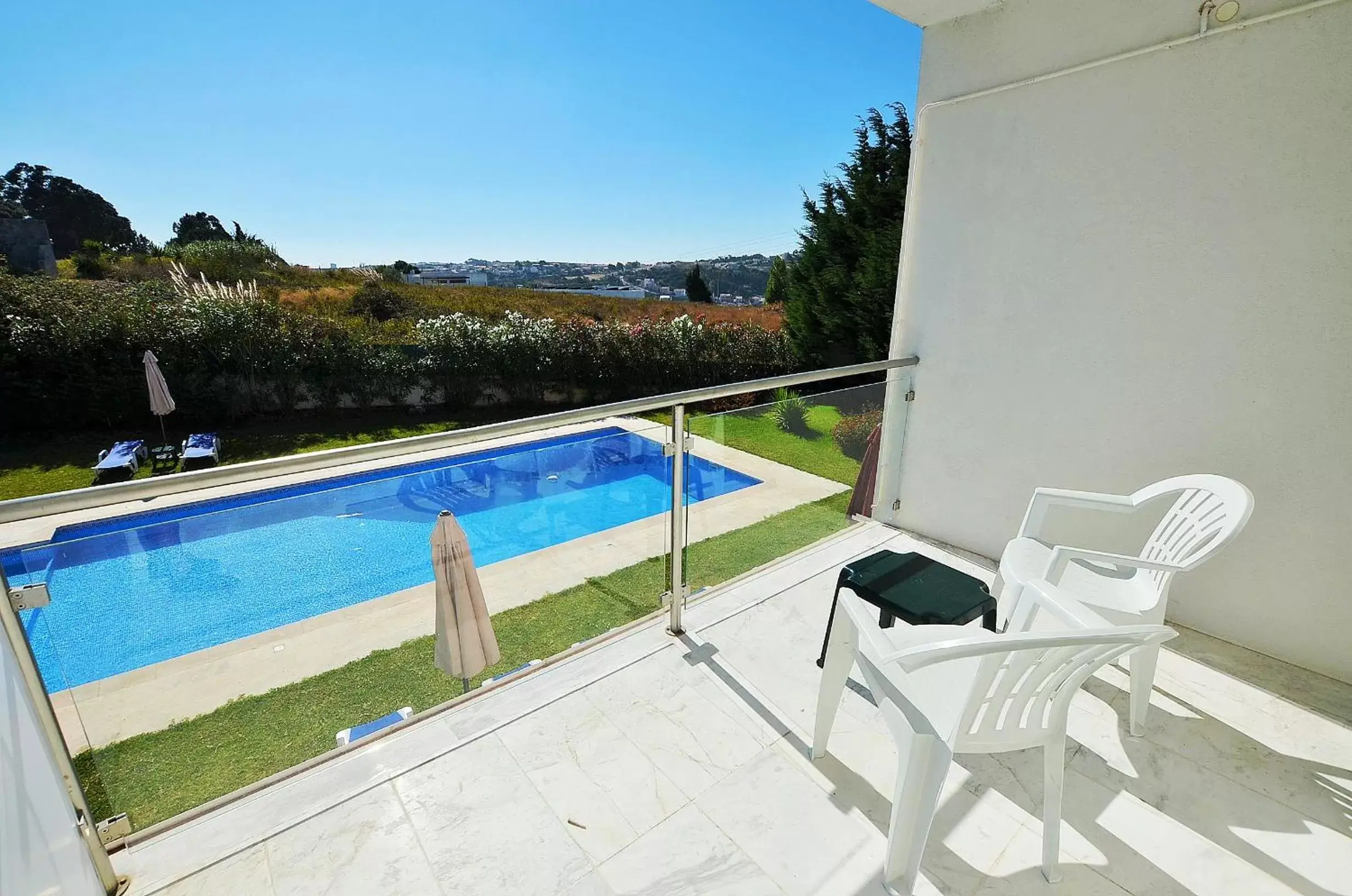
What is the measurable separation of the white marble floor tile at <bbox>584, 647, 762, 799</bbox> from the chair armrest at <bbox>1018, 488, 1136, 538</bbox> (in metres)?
1.44

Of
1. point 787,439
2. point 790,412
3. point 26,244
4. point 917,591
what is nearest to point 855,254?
point 790,412

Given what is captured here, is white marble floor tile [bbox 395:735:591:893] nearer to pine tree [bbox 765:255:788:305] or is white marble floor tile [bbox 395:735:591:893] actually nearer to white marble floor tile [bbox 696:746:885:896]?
white marble floor tile [bbox 696:746:885:896]

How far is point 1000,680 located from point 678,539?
144 cm

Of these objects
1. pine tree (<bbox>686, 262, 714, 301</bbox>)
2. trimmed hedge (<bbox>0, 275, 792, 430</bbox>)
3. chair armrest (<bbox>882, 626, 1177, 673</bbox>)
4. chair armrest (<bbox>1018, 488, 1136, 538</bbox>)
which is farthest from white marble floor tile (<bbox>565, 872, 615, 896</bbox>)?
pine tree (<bbox>686, 262, 714, 301</bbox>)

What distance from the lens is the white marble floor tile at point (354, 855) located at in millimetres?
1411

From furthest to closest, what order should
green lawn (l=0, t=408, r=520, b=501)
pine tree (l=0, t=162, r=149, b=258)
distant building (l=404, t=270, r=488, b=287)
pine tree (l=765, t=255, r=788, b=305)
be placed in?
distant building (l=404, t=270, r=488, b=287) → pine tree (l=0, t=162, r=149, b=258) → pine tree (l=765, t=255, r=788, b=305) → green lawn (l=0, t=408, r=520, b=501)

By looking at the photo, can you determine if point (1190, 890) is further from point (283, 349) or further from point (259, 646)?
point (283, 349)

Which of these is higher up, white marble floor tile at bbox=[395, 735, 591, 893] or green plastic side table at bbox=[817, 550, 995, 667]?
green plastic side table at bbox=[817, 550, 995, 667]

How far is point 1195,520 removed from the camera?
198 centimetres

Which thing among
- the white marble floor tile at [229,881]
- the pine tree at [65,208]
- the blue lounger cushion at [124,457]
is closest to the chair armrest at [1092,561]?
the white marble floor tile at [229,881]

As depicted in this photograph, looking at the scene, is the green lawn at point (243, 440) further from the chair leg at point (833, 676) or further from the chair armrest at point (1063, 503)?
the chair armrest at point (1063, 503)

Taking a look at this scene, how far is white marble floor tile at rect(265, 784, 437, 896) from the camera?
4.63 ft

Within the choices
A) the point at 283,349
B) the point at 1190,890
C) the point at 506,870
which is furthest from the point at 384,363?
the point at 1190,890

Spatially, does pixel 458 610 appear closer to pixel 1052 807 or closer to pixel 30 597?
pixel 30 597
